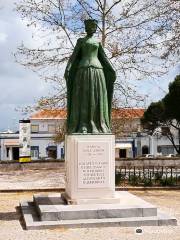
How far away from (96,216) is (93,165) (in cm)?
112

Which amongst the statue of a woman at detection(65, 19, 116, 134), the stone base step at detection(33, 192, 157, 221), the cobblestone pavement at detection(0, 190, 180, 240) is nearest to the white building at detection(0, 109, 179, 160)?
the statue of a woman at detection(65, 19, 116, 134)

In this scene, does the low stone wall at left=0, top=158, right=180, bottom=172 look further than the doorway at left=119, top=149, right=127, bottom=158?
No

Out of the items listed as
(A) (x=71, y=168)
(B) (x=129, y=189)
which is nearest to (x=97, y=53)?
(A) (x=71, y=168)

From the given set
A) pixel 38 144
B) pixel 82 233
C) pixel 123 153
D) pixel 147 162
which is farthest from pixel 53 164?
pixel 38 144

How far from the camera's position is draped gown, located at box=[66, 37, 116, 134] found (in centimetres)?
1058

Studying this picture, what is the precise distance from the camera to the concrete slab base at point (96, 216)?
932 centimetres

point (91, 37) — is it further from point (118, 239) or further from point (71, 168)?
point (118, 239)

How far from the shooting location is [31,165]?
26.6 m

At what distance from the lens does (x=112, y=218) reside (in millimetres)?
9602

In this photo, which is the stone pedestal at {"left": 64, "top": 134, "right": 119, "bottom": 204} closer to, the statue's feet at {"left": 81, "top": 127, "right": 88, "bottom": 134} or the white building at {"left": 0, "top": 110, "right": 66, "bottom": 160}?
the statue's feet at {"left": 81, "top": 127, "right": 88, "bottom": 134}

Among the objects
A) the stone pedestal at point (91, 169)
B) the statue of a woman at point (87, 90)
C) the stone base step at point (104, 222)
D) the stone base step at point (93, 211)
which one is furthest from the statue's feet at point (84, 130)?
the stone base step at point (104, 222)

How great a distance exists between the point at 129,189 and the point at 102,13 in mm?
8068

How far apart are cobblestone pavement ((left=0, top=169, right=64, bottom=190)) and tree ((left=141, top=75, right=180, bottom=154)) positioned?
63.4 ft

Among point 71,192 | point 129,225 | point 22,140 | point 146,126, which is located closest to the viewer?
point 129,225
